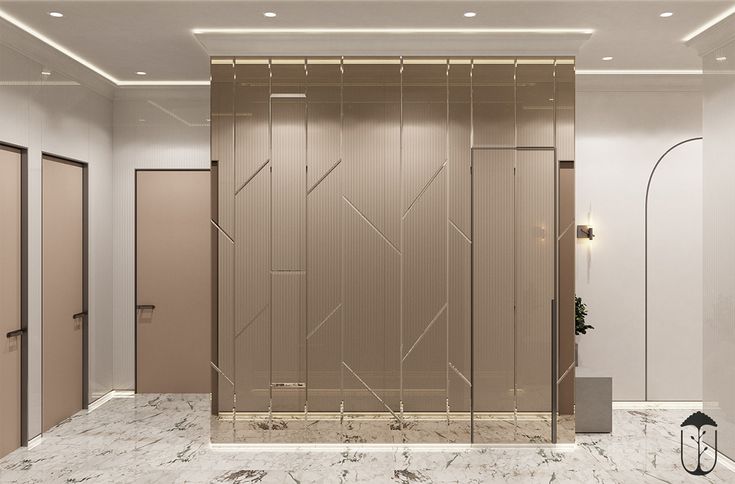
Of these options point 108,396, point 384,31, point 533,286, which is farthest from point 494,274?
point 108,396

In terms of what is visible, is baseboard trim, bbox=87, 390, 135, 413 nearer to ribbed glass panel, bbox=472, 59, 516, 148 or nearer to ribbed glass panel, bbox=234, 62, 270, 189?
ribbed glass panel, bbox=234, 62, 270, 189

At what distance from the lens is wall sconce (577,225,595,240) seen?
4.95 metres

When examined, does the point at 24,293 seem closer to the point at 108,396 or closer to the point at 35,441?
the point at 35,441

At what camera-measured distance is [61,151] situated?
4.49 m

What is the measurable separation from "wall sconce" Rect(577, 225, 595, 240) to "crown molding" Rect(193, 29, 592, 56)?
66.7 inches

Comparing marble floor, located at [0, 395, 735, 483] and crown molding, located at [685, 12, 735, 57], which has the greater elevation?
crown molding, located at [685, 12, 735, 57]

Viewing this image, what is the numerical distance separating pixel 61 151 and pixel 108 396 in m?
2.35

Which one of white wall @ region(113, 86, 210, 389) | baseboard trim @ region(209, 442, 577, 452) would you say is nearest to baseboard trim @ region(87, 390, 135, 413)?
white wall @ region(113, 86, 210, 389)

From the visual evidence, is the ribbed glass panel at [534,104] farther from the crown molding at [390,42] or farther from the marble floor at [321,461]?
the marble floor at [321,461]

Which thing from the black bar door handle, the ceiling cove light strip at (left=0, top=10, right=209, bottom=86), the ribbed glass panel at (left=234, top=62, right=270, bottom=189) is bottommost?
the black bar door handle

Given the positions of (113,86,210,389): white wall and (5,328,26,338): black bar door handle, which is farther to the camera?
(113,86,210,389): white wall

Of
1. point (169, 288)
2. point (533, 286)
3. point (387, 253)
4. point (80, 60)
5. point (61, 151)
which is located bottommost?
point (169, 288)

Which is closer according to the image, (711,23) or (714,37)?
(711,23)

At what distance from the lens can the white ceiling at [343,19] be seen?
3396 millimetres
